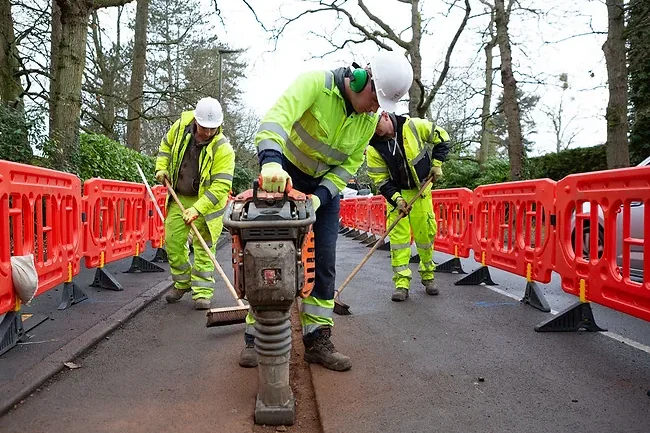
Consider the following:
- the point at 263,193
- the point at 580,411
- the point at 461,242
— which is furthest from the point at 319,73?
the point at 461,242

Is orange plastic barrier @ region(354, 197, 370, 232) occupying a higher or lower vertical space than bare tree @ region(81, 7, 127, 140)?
lower

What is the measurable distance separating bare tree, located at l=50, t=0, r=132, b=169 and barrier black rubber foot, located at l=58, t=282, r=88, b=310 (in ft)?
12.8

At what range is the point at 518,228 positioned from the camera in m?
5.62

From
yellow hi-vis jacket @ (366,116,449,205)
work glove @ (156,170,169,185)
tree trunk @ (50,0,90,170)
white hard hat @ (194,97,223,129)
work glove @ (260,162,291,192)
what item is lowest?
work glove @ (260,162,291,192)

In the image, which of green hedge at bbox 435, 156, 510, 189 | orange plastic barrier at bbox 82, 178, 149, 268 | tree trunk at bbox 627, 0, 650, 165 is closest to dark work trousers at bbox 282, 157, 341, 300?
orange plastic barrier at bbox 82, 178, 149, 268

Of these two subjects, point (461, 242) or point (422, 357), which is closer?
point (422, 357)

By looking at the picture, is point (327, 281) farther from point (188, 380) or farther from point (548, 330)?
point (548, 330)

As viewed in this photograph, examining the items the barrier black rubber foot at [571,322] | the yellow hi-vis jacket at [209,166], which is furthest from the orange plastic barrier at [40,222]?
the barrier black rubber foot at [571,322]

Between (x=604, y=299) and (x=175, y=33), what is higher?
(x=175, y=33)

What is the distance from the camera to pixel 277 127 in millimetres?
2697

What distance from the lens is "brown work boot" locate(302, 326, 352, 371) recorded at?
3268mm

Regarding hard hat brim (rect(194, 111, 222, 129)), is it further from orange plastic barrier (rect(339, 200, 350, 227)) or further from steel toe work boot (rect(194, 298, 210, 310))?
orange plastic barrier (rect(339, 200, 350, 227))

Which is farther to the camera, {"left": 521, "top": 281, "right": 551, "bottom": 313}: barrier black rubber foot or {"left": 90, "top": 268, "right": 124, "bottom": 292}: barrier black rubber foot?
{"left": 90, "top": 268, "right": 124, "bottom": 292}: barrier black rubber foot

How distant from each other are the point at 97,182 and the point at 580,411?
5.15m
